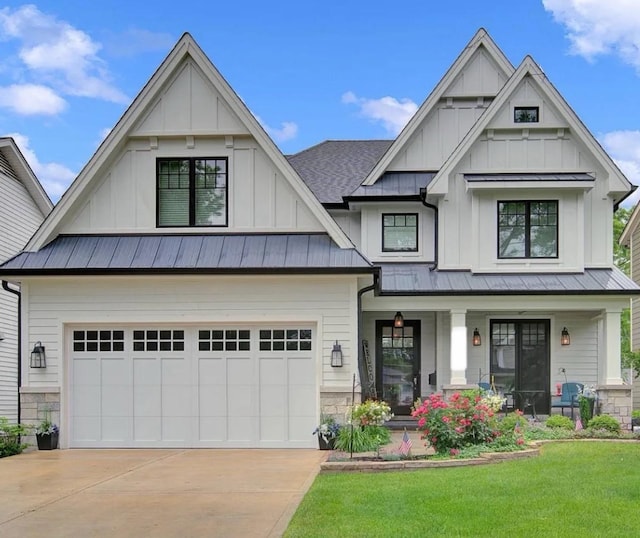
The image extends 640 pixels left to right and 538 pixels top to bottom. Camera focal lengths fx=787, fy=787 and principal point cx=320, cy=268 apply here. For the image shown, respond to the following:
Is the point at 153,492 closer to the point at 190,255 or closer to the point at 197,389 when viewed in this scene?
the point at 197,389

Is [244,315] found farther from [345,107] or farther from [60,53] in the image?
[345,107]

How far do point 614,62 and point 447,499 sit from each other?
2398 cm

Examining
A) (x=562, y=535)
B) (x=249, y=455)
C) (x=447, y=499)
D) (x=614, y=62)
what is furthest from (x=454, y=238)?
(x=614, y=62)

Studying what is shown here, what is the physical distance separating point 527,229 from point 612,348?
315cm

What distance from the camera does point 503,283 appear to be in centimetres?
1686

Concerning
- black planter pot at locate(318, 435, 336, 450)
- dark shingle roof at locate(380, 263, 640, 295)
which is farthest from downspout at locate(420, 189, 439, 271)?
black planter pot at locate(318, 435, 336, 450)

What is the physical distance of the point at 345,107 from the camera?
3152 centimetres

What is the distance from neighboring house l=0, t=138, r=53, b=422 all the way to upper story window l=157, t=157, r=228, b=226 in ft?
25.3

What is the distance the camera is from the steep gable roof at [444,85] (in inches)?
734

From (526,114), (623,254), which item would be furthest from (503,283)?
(623,254)

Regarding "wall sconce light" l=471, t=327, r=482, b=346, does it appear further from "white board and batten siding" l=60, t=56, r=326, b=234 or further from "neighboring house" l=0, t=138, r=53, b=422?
"neighboring house" l=0, t=138, r=53, b=422

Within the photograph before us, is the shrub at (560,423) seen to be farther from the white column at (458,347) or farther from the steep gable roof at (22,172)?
the steep gable roof at (22,172)

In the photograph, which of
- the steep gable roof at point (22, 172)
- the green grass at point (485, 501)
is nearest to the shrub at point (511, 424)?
the green grass at point (485, 501)

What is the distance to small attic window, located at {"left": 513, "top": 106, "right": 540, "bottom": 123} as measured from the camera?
17688 mm
